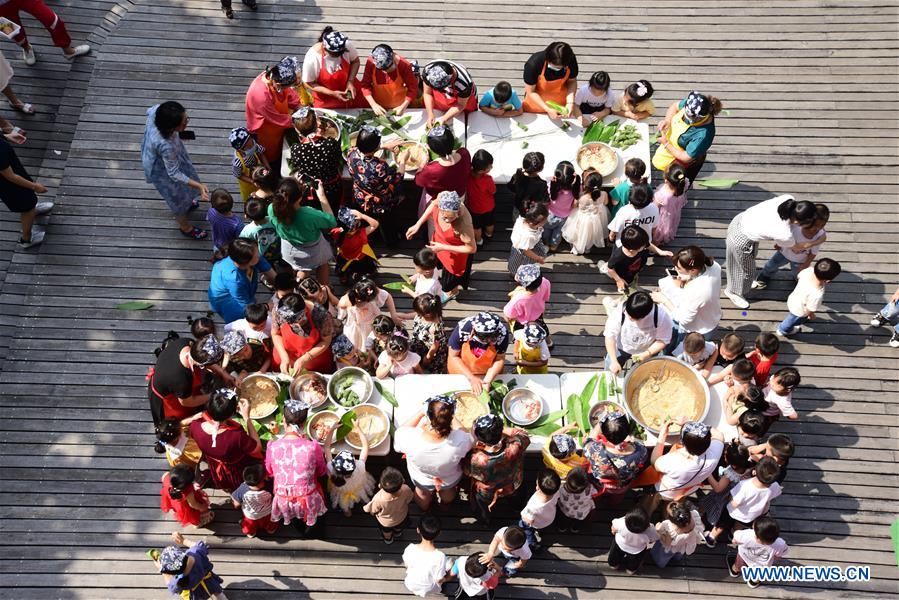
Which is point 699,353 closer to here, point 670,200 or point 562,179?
point 670,200

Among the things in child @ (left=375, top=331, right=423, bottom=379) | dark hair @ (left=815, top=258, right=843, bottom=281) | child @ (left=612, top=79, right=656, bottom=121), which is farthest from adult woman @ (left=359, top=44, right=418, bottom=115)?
dark hair @ (left=815, top=258, right=843, bottom=281)

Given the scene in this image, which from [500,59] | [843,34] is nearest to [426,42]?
[500,59]

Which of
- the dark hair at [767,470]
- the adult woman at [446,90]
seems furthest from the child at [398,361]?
the dark hair at [767,470]

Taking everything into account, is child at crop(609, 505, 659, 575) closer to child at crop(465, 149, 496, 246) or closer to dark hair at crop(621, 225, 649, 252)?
dark hair at crop(621, 225, 649, 252)

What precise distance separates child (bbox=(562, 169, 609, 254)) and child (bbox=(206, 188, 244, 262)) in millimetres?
3771

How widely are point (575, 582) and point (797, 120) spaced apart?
23.2 feet

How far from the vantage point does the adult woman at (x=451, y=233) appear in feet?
27.3

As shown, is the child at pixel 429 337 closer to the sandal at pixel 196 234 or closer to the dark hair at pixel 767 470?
the dark hair at pixel 767 470

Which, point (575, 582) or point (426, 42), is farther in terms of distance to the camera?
point (426, 42)

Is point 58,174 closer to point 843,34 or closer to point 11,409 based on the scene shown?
point 11,409

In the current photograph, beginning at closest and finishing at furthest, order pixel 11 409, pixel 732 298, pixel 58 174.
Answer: pixel 11 409 < pixel 732 298 < pixel 58 174

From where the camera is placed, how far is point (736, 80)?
11.4 meters

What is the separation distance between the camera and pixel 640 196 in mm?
8633

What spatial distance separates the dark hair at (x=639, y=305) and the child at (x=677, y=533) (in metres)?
1.72
